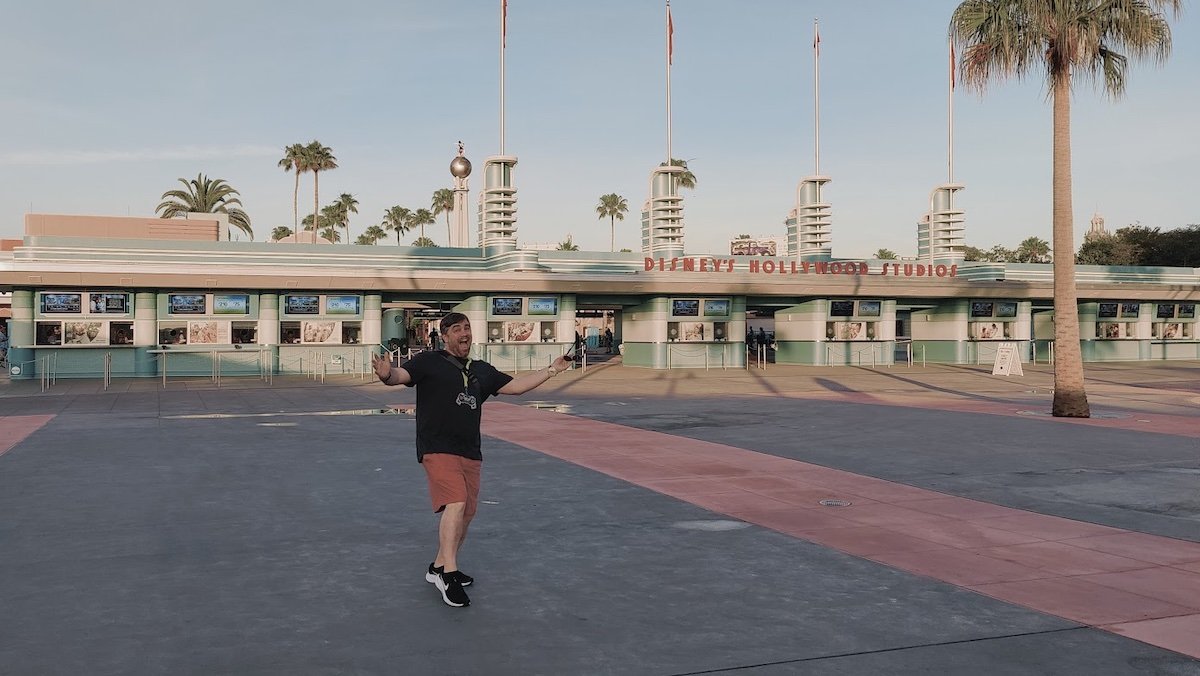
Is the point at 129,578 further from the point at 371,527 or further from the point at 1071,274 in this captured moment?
the point at 1071,274

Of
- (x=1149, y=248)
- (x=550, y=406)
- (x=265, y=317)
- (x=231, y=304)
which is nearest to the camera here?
(x=550, y=406)

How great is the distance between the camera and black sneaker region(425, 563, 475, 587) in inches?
248

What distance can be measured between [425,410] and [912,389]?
25.2 meters

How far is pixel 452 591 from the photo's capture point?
6.18m

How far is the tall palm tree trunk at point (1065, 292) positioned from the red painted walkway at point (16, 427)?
19.6m

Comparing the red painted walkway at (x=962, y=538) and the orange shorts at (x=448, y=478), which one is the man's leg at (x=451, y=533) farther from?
the red painted walkway at (x=962, y=538)

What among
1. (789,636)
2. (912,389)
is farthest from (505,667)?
(912,389)

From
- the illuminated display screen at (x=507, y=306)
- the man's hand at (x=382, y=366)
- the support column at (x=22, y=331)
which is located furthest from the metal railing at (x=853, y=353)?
the man's hand at (x=382, y=366)

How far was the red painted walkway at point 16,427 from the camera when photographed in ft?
49.4

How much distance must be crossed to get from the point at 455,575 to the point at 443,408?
115 centimetres

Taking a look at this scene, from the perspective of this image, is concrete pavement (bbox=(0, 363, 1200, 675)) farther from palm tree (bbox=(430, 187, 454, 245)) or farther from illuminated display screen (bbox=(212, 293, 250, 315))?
palm tree (bbox=(430, 187, 454, 245))

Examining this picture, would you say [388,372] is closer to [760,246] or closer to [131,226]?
[131,226]

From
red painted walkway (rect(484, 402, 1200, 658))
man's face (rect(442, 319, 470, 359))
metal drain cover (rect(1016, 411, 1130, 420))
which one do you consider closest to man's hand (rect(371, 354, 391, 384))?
man's face (rect(442, 319, 470, 359))

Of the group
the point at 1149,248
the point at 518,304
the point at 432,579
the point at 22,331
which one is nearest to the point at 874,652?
the point at 432,579
